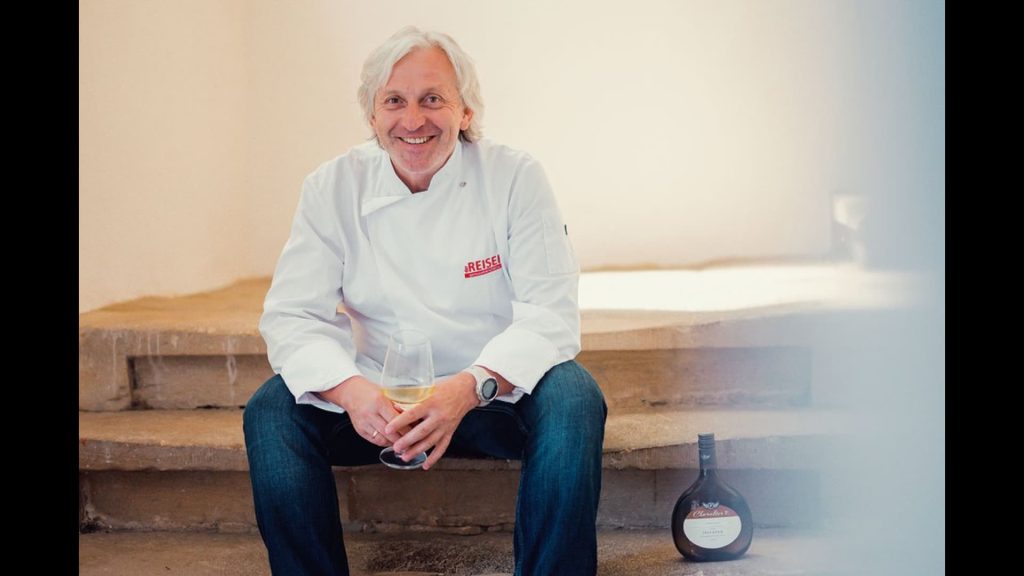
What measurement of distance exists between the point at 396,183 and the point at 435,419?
17.5 inches

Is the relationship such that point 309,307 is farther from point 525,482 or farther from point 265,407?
point 525,482

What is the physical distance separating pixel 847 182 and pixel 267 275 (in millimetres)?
2095

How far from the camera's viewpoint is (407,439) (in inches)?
60.5

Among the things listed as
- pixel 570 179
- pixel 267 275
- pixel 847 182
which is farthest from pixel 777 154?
pixel 267 275

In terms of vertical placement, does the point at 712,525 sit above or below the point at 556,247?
below

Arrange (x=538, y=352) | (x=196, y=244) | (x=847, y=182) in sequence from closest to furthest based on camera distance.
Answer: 1. (x=538, y=352)
2. (x=847, y=182)
3. (x=196, y=244)

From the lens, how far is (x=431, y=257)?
1781mm

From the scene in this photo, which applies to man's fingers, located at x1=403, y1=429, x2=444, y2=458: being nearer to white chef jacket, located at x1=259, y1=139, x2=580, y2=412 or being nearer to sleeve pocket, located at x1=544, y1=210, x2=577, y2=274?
white chef jacket, located at x1=259, y1=139, x2=580, y2=412

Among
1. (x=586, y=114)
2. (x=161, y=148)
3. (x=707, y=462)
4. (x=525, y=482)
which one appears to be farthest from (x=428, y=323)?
(x=586, y=114)

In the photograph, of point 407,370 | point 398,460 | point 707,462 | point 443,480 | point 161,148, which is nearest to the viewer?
point 407,370

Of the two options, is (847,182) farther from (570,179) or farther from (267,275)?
(267,275)

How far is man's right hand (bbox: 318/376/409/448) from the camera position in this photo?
1561 mm

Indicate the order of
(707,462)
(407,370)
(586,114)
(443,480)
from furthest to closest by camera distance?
(586,114), (443,480), (707,462), (407,370)

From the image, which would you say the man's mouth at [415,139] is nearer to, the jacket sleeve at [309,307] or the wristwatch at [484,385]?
the jacket sleeve at [309,307]
